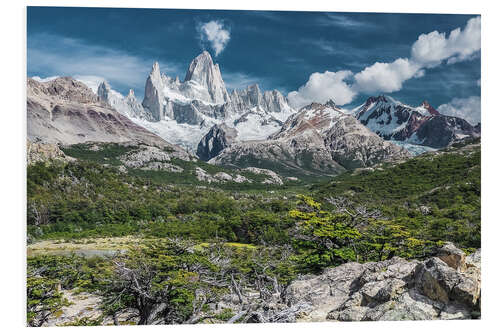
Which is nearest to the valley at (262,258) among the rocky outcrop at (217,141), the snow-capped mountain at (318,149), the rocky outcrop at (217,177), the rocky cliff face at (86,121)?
the rocky cliff face at (86,121)

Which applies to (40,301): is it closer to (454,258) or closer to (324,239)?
(324,239)

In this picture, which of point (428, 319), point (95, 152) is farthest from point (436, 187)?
point (95, 152)

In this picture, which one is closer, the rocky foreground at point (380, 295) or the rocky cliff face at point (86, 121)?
the rocky foreground at point (380, 295)

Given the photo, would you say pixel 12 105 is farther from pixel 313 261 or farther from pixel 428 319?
pixel 428 319

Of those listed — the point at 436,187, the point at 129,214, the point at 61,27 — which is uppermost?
the point at 61,27

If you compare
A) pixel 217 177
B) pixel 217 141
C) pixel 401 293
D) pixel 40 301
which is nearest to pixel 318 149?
pixel 217 141

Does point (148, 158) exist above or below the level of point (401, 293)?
above

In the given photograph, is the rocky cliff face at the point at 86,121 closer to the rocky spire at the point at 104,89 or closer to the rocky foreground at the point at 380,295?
the rocky spire at the point at 104,89
